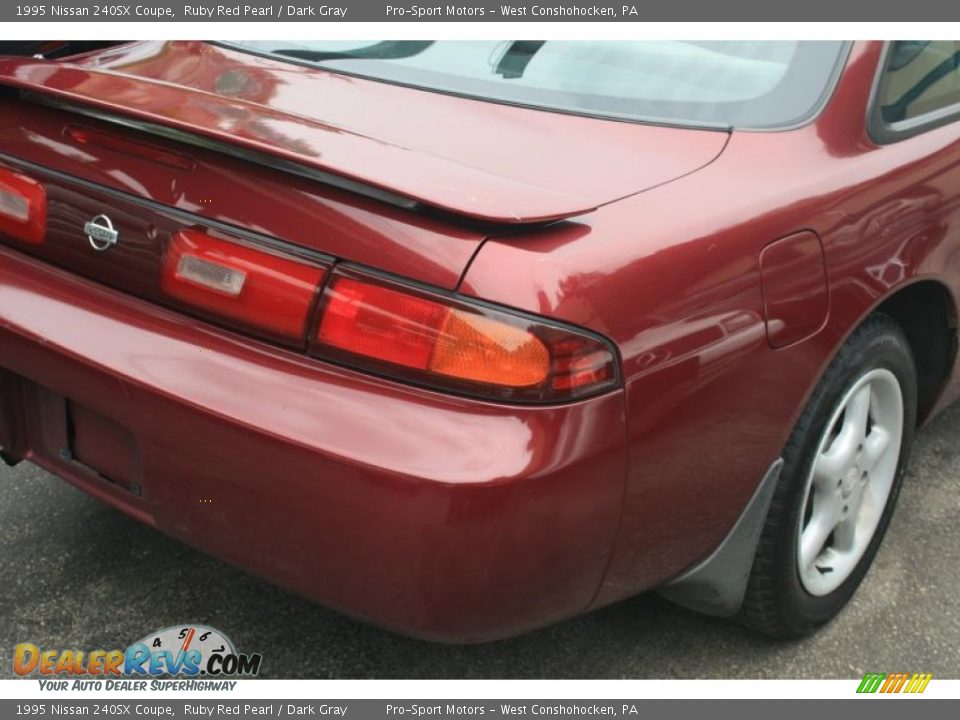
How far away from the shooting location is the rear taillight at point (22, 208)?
1897 millimetres

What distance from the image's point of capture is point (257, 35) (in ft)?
7.70

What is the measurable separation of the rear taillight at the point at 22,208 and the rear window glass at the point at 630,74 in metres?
0.61

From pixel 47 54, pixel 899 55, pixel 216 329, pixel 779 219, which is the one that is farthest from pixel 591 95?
pixel 47 54

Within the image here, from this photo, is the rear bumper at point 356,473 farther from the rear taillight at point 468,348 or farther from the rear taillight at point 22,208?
the rear taillight at point 22,208

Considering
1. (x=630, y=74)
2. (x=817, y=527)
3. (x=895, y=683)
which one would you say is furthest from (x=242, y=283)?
(x=895, y=683)

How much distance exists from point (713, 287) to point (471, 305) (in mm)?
428

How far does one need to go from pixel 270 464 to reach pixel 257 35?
1.19m

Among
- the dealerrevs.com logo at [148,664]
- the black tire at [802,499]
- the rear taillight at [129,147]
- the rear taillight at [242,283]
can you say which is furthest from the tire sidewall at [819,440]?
the rear taillight at [129,147]

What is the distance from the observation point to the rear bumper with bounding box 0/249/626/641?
151cm

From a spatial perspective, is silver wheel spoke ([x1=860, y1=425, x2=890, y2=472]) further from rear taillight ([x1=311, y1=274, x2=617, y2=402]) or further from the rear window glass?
rear taillight ([x1=311, y1=274, x2=617, y2=402])

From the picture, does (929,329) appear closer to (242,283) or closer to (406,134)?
(406,134)

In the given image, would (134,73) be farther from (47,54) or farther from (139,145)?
(47,54)

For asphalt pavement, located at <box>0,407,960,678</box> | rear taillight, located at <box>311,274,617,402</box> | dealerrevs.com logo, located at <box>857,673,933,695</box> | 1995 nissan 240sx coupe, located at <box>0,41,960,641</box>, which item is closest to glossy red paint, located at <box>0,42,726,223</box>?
1995 nissan 240sx coupe, located at <box>0,41,960,641</box>

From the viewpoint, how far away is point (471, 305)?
154 centimetres
